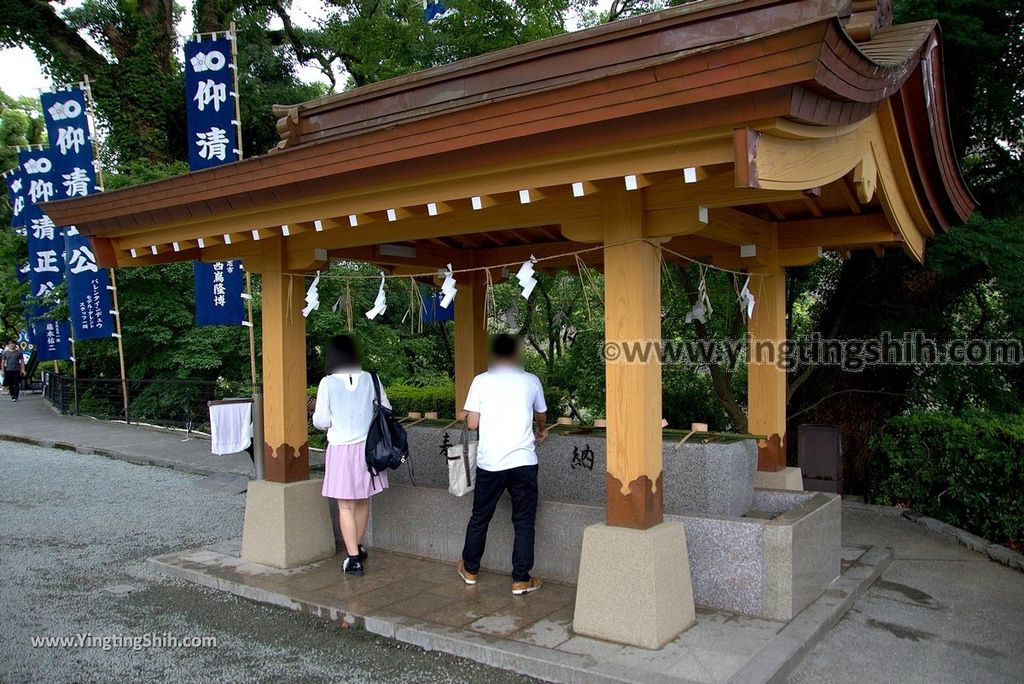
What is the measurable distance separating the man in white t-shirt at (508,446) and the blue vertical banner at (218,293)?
836 cm

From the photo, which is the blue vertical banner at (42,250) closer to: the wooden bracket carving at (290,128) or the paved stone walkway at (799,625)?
the wooden bracket carving at (290,128)

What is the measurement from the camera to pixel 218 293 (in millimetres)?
12180

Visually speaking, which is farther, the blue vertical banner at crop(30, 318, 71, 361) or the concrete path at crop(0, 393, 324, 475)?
the blue vertical banner at crop(30, 318, 71, 361)

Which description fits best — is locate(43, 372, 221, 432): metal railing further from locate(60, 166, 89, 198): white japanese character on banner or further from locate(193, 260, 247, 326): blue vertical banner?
locate(60, 166, 89, 198): white japanese character on banner

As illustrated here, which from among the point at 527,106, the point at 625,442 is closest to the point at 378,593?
the point at 625,442

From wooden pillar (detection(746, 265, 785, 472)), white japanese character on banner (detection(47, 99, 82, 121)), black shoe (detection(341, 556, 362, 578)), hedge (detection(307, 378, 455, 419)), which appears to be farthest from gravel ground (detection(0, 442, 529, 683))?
white japanese character on banner (detection(47, 99, 82, 121))

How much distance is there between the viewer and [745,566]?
4734 millimetres

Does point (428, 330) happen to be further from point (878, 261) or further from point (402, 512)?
point (402, 512)

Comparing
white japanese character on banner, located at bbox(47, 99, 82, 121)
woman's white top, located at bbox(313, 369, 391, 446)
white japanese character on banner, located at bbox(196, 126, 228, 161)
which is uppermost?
white japanese character on banner, located at bbox(47, 99, 82, 121)

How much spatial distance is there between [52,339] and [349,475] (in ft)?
48.0

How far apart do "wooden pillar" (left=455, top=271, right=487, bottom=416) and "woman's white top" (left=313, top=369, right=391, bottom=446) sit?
2522 millimetres

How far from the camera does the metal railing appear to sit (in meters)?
14.9

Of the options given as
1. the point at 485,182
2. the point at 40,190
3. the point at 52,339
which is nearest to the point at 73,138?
the point at 40,190

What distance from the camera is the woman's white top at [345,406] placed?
5.65m
